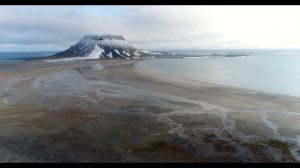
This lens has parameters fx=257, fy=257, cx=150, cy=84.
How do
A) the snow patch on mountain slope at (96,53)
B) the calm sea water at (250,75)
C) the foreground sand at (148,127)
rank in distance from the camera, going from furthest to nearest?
the snow patch on mountain slope at (96,53) < the calm sea water at (250,75) < the foreground sand at (148,127)

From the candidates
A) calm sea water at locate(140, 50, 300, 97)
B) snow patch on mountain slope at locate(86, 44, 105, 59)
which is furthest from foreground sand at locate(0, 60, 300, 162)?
snow patch on mountain slope at locate(86, 44, 105, 59)

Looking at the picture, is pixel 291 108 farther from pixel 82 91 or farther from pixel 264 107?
pixel 82 91

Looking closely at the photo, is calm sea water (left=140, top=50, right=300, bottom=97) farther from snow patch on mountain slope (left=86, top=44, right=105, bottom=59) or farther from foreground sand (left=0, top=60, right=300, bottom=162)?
snow patch on mountain slope (left=86, top=44, right=105, bottom=59)

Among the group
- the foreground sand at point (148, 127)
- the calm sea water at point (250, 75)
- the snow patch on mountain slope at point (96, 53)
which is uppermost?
the snow patch on mountain slope at point (96, 53)

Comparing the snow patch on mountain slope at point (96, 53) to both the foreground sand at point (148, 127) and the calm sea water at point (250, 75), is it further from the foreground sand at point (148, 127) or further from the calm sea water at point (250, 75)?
the foreground sand at point (148, 127)

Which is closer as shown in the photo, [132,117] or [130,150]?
[130,150]

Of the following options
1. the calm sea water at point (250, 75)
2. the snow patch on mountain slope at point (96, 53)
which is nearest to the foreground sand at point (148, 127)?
the calm sea water at point (250, 75)

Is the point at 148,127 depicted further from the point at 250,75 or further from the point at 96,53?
the point at 96,53

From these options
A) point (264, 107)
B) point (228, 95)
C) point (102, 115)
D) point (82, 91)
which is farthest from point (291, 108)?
point (82, 91)
